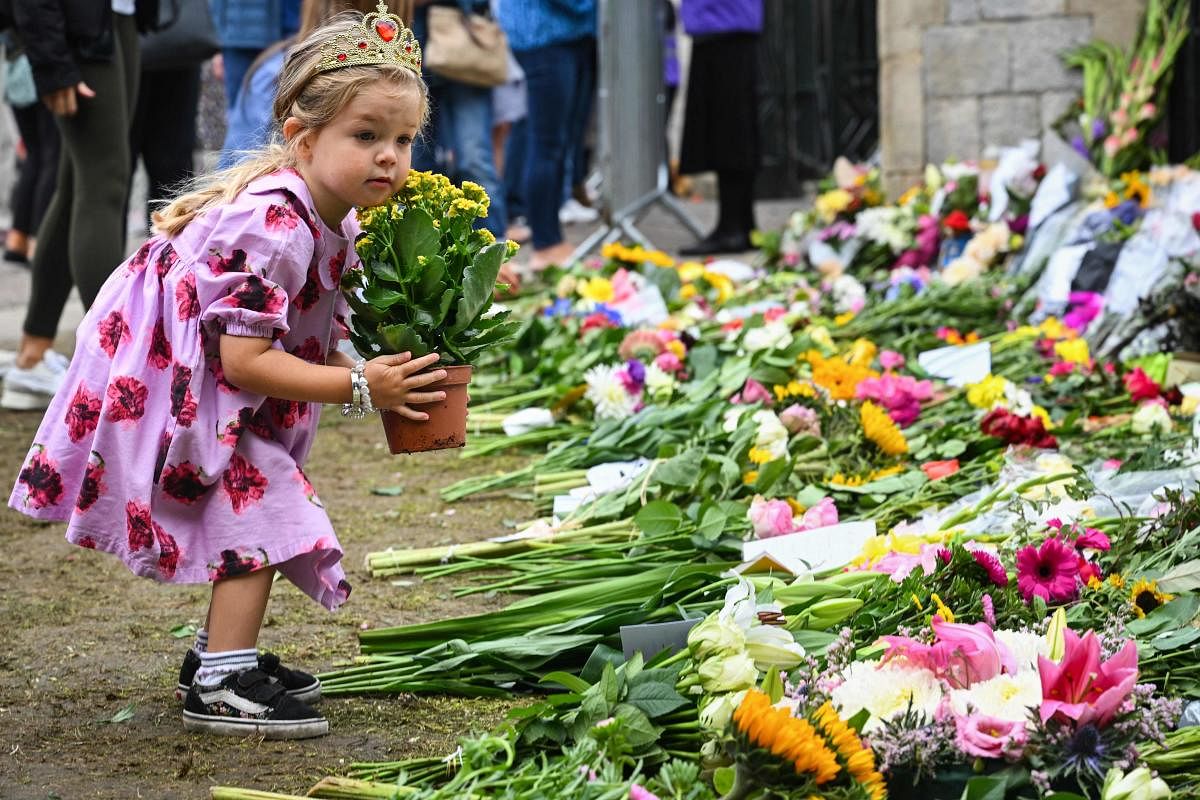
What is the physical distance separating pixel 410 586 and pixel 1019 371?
2235mm

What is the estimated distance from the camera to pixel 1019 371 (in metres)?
4.88

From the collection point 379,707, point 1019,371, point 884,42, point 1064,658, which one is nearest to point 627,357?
point 1019,371

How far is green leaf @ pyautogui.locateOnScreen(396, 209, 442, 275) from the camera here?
8.57 ft

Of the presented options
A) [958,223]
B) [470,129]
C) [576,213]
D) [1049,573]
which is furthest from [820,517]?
[576,213]

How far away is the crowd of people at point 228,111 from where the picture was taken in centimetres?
490

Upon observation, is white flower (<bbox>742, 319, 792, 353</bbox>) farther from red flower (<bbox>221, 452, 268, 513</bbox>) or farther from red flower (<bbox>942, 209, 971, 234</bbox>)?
red flower (<bbox>221, 452, 268, 513</bbox>)

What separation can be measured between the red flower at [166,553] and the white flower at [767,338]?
249 cm

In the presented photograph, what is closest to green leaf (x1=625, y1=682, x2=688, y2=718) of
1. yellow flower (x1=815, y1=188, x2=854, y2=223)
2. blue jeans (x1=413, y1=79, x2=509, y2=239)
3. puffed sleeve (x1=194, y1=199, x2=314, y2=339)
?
puffed sleeve (x1=194, y1=199, x2=314, y2=339)

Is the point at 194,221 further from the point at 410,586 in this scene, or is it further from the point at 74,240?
the point at 74,240

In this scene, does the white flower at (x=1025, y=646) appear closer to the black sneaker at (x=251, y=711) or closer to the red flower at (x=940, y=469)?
the black sneaker at (x=251, y=711)

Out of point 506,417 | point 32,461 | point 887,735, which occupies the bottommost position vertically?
point 506,417

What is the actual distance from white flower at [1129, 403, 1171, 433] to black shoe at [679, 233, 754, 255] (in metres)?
5.13

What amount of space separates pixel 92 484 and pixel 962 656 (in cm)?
143

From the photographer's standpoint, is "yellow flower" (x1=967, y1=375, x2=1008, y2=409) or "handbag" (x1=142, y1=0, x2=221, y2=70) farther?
"handbag" (x1=142, y1=0, x2=221, y2=70)
